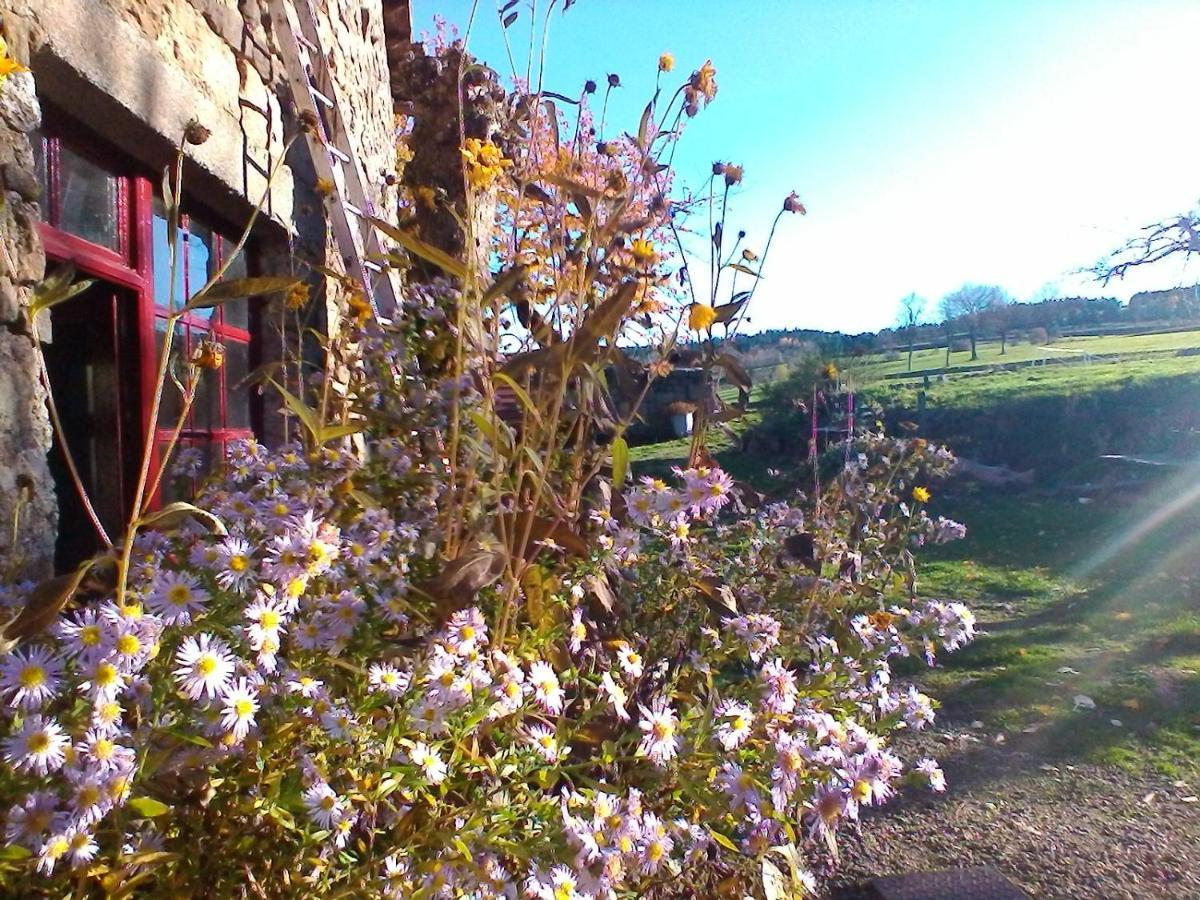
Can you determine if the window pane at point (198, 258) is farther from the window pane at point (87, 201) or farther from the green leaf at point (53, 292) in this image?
the green leaf at point (53, 292)

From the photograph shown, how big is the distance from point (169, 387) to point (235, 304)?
0.58 m

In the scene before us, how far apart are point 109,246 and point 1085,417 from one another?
939cm

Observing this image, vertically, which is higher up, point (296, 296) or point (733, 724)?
point (296, 296)

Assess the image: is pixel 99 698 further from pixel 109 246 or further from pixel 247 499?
pixel 109 246

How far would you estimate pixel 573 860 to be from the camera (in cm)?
121

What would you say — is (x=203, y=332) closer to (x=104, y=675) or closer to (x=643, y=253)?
(x=643, y=253)

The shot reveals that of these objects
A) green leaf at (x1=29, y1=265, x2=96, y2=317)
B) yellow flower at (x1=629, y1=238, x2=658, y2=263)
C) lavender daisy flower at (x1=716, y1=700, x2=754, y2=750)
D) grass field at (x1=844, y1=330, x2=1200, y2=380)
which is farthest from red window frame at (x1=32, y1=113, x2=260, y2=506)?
grass field at (x1=844, y1=330, x2=1200, y2=380)

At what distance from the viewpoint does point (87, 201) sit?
2211 millimetres

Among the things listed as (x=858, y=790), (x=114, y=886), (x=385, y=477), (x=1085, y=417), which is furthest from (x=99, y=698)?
(x=1085, y=417)

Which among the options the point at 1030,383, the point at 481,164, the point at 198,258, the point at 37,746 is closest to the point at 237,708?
the point at 37,746

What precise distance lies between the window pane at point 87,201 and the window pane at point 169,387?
0.27m

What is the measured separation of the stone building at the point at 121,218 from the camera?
5.29ft

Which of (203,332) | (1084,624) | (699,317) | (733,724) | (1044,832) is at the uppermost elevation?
(203,332)

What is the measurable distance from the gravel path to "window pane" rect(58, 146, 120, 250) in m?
2.46
